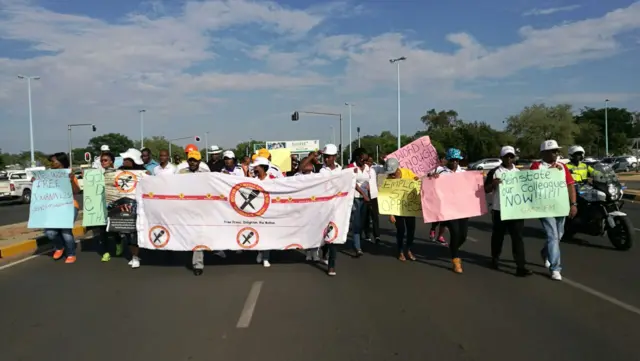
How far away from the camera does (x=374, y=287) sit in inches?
262

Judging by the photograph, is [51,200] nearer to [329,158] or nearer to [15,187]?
[329,158]

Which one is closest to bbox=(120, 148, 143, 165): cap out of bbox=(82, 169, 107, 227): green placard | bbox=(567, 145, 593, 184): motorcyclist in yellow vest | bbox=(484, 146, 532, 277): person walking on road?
bbox=(82, 169, 107, 227): green placard

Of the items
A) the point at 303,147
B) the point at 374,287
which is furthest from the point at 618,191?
the point at 303,147

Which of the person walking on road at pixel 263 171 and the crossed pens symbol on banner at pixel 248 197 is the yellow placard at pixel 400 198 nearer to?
the person walking on road at pixel 263 171

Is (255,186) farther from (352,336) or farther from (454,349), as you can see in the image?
(454,349)

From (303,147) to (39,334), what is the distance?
54081 millimetres

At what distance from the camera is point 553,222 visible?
7.09m

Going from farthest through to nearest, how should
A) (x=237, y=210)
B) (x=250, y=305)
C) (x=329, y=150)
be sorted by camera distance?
(x=329, y=150) < (x=237, y=210) < (x=250, y=305)

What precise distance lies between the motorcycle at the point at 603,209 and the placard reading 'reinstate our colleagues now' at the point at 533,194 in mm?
2542

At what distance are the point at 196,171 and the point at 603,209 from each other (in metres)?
7.19

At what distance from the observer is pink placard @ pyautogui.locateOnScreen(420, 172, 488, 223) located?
778cm

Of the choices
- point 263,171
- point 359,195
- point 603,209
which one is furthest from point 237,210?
point 603,209

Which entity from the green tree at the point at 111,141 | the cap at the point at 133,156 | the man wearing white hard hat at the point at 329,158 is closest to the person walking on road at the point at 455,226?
the man wearing white hard hat at the point at 329,158

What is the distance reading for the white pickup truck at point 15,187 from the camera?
2604 cm
